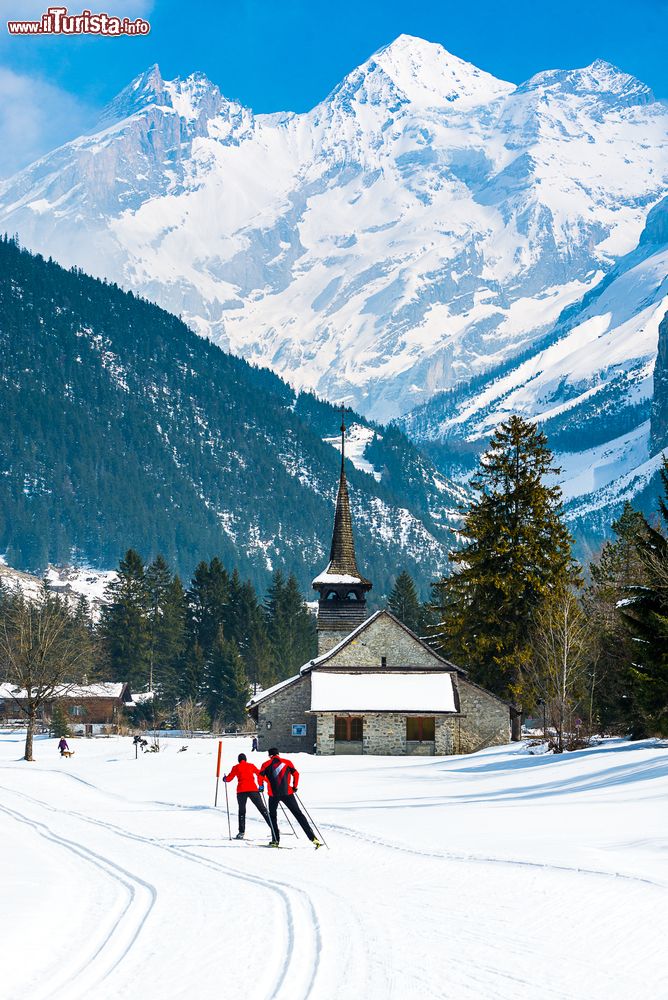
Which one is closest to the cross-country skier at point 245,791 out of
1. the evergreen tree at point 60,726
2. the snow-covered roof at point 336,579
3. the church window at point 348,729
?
the church window at point 348,729

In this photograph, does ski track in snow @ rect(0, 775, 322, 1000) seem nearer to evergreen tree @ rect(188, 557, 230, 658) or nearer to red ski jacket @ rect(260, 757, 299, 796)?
red ski jacket @ rect(260, 757, 299, 796)

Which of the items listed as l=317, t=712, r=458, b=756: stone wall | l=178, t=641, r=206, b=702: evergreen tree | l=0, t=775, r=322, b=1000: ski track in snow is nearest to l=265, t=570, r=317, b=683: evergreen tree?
l=178, t=641, r=206, b=702: evergreen tree

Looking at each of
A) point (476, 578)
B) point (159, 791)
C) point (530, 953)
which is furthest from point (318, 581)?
point (530, 953)

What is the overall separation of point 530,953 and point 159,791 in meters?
26.1

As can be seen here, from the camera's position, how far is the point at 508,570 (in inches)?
2146

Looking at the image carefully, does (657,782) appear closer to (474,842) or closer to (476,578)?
(474,842)

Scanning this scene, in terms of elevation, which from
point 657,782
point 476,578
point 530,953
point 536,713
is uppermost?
point 476,578

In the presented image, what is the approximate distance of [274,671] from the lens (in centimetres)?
11712

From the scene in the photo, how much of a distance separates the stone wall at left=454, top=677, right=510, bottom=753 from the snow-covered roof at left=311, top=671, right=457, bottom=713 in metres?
0.81

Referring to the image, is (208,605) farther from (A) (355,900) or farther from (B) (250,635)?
(A) (355,900)

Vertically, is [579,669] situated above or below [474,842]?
above

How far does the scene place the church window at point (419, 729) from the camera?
5634cm

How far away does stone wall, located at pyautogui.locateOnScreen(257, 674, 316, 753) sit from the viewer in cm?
5784

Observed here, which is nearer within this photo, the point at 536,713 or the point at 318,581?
the point at 536,713
